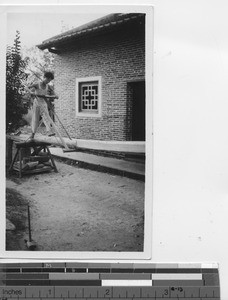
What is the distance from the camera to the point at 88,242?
1440mm

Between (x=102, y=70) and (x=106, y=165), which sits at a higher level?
(x=102, y=70)

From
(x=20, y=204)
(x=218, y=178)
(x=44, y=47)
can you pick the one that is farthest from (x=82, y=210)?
(x=44, y=47)

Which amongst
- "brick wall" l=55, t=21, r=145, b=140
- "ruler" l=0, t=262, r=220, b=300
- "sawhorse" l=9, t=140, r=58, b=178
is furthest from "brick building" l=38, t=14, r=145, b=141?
"ruler" l=0, t=262, r=220, b=300

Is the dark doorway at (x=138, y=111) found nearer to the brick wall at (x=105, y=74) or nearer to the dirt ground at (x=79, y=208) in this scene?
the brick wall at (x=105, y=74)

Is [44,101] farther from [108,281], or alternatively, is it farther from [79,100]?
[108,281]

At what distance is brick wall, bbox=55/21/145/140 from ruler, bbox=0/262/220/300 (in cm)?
49

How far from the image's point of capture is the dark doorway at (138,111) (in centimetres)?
140

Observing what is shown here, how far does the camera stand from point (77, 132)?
56.7 inches

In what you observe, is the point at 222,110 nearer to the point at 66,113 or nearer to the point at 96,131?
the point at 96,131

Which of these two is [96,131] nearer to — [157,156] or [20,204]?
[157,156]

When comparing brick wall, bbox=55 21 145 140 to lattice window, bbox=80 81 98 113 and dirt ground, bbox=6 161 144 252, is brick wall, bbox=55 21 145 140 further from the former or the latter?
dirt ground, bbox=6 161 144 252

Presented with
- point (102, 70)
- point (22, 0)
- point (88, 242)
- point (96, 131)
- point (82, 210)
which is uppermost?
point (22, 0)

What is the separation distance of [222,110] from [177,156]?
0.75 feet

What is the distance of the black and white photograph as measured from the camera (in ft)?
4.62
